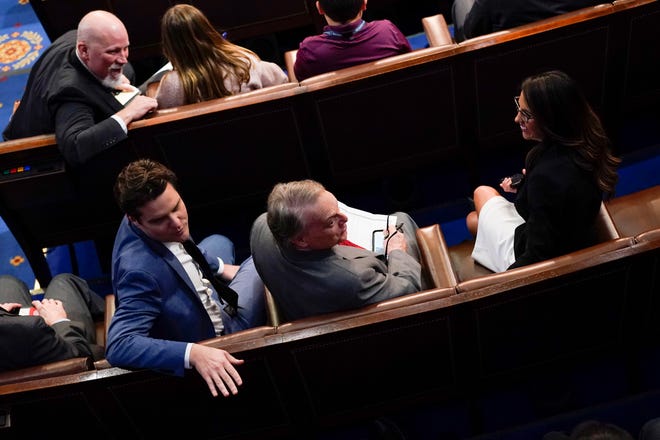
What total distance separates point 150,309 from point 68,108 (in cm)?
102

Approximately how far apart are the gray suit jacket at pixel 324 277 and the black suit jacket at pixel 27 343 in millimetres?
607

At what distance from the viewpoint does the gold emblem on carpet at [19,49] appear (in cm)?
436

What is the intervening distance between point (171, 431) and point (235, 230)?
1214mm

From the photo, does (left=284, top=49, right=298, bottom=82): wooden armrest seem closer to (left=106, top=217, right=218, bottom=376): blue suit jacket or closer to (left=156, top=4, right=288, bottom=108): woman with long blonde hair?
(left=156, top=4, right=288, bottom=108): woman with long blonde hair

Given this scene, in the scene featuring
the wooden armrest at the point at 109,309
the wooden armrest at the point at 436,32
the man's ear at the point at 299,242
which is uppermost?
the wooden armrest at the point at 436,32

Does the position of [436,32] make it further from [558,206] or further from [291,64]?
[558,206]

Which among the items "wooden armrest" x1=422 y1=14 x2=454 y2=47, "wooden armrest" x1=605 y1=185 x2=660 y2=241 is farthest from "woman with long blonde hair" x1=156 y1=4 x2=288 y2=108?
"wooden armrest" x1=605 y1=185 x2=660 y2=241

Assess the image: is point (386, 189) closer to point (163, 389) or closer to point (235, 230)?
point (235, 230)

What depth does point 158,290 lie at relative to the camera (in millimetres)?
2154

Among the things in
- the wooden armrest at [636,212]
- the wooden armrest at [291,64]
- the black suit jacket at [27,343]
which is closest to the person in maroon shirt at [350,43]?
the wooden armrest at [291,64]

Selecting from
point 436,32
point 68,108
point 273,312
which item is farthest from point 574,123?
point 68,108

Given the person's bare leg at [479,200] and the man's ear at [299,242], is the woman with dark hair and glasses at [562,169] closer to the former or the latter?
the person's bare leg at [479,200]

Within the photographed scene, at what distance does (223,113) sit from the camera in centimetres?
272

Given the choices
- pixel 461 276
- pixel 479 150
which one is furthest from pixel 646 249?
pixel 479 150
